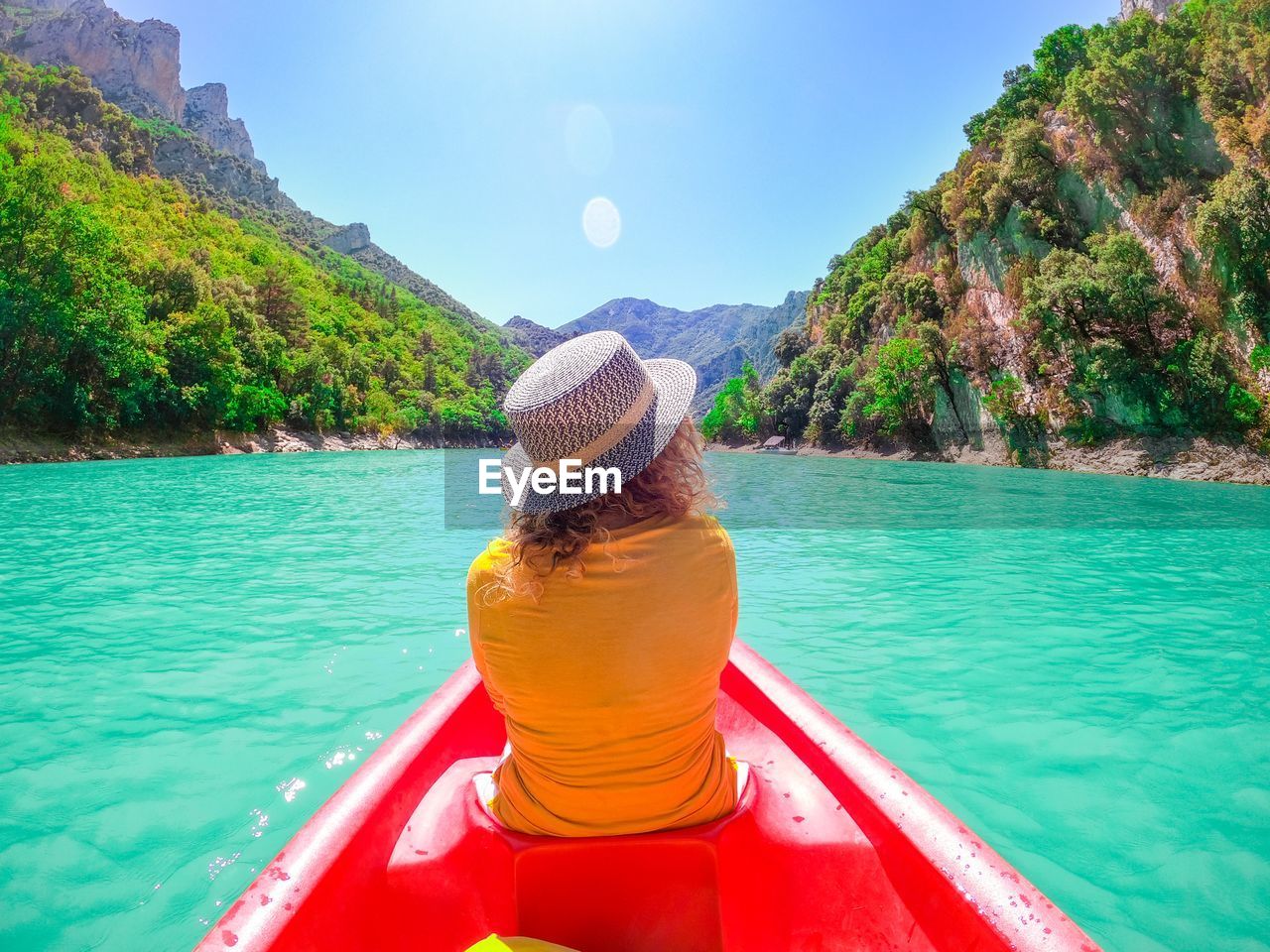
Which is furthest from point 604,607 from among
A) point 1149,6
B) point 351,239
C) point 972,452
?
point 351,239


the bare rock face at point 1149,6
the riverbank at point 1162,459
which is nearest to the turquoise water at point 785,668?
the riverbank at point 1162,459

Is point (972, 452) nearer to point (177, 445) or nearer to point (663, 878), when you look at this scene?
point (663, 878)

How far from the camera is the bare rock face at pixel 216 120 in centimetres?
11281

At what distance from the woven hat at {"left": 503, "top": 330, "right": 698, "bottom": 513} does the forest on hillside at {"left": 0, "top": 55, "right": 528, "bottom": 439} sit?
36.0m

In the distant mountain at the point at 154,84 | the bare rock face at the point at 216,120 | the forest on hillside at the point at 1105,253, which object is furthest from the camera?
the bare rock face at the point at 216,120

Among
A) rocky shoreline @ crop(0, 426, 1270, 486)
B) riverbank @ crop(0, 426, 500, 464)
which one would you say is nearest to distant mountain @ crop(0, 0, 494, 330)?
riverbank @ crop(0, 426, 500, 464)

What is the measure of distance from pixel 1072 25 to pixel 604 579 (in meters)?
49.4

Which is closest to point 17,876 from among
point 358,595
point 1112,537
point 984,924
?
point 984,924

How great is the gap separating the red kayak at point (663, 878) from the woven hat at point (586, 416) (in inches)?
34.1

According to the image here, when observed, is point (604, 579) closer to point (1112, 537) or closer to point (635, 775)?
point (635, 775)

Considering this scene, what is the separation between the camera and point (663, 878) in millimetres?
1459

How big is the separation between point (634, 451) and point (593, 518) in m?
0.17

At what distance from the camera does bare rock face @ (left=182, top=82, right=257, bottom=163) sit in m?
113

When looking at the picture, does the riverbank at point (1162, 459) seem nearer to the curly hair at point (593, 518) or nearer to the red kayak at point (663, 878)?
the red kayak at point (663, 878)
